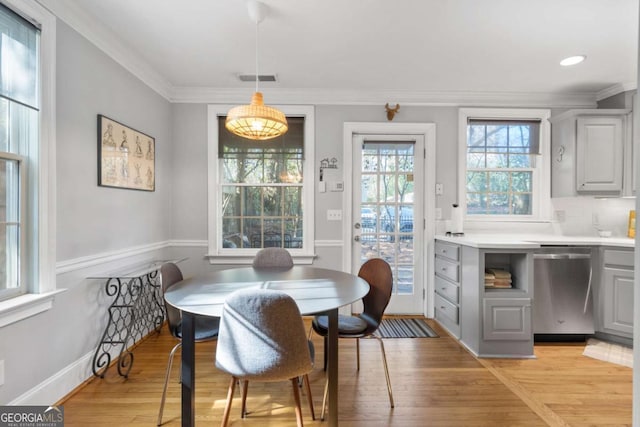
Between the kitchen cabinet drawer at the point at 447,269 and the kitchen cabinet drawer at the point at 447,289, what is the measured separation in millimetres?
57

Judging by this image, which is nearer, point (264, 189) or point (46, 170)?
point (46, 170)

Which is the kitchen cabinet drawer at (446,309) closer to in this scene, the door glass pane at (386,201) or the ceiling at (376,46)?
the door glass pane at (386,201)

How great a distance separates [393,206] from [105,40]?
295 centimetres

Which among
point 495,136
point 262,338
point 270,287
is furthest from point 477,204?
point 262,338

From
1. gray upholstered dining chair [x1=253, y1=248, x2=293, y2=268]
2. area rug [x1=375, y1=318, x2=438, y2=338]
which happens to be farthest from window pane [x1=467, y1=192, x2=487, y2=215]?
gray upholstered dining chair [x1=253, y1=248, x2=293, y2=268]

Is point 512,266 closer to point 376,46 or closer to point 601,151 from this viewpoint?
point 601,151

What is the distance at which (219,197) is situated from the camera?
3.41 metres

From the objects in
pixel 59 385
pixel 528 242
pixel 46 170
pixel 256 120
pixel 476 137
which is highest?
pixel 476 137

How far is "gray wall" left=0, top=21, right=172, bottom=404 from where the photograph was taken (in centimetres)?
171

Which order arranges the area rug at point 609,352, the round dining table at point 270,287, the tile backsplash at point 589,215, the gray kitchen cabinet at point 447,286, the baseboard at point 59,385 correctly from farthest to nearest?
the tile backsplash at point 589,215 < the gray kitchen cabinet at point 447,286 < the area rug at point 609,352 < the baseboard at point 59,385 < the round dining table at point 270,287

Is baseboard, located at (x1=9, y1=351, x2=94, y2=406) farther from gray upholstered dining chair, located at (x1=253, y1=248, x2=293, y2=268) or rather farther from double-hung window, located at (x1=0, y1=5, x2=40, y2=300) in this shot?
gray upholstered dining chair, located at (x1=253, y1=248, x2=293, y2=268)

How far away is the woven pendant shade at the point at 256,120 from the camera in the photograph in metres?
1.80
